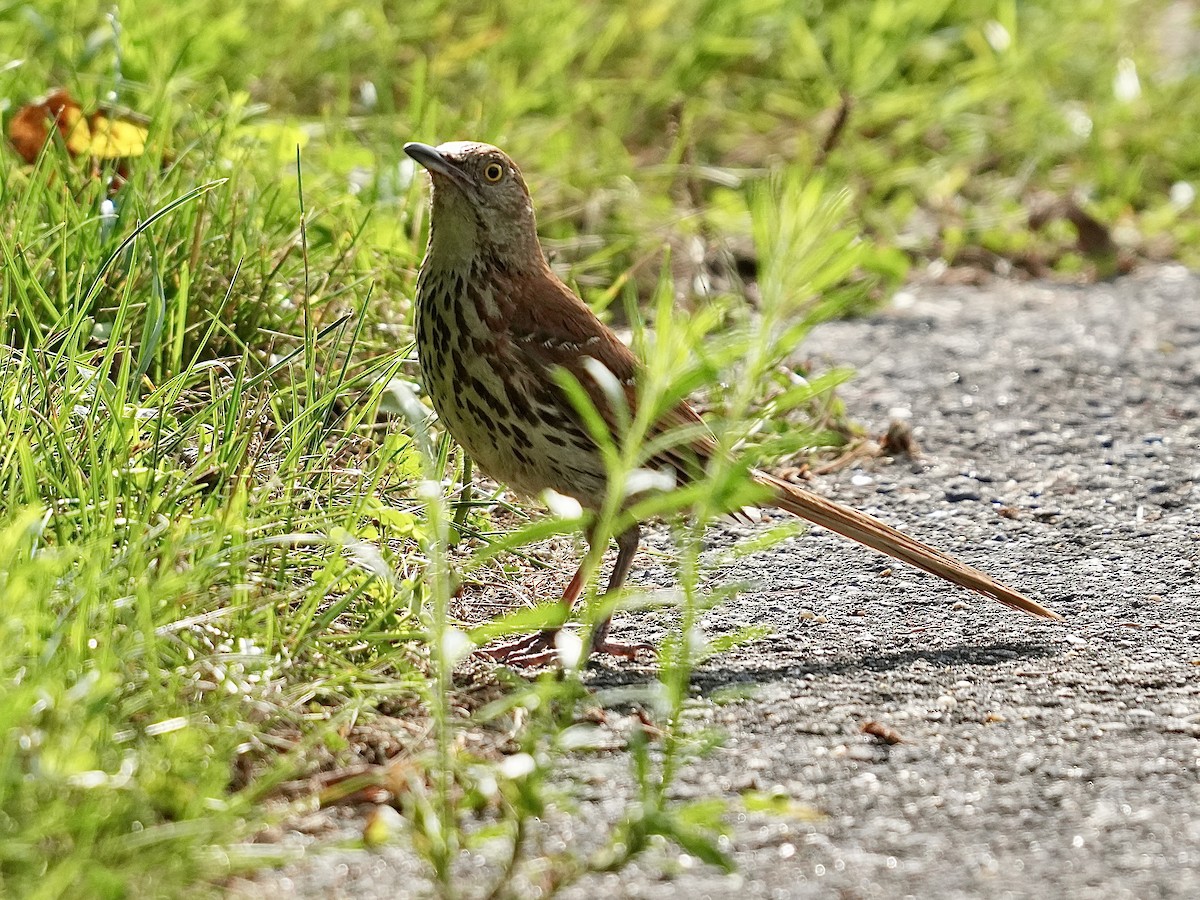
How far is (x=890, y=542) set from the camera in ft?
12.9

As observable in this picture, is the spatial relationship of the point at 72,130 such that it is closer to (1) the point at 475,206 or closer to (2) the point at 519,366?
(1) the point at 475,206

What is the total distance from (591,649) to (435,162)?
1180mm

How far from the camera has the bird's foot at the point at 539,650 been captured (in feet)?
11.6

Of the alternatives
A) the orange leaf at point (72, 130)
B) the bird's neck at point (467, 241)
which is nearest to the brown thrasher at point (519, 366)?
the bird's neck at point (467, 241)

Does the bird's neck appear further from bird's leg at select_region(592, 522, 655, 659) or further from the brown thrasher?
bird's leg at select_region(592, 522, 655, 659)

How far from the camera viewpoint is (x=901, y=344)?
236 inches

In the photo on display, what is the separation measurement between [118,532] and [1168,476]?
2.98m

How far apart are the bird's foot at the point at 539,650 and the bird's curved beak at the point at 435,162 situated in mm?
1050

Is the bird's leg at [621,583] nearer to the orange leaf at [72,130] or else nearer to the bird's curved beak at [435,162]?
the bird's curved beak at [435,162]

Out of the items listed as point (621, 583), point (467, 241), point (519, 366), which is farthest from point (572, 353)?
point (621, 583)

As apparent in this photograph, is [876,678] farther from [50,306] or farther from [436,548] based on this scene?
[50,306]

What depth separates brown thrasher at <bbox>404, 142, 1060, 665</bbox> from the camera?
3.70 metres

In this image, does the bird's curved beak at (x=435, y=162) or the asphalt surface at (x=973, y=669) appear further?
the bird's curved beak at (x=435, y=162)

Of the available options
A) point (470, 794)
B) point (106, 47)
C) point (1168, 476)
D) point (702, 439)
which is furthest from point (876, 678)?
point (106, 47)
